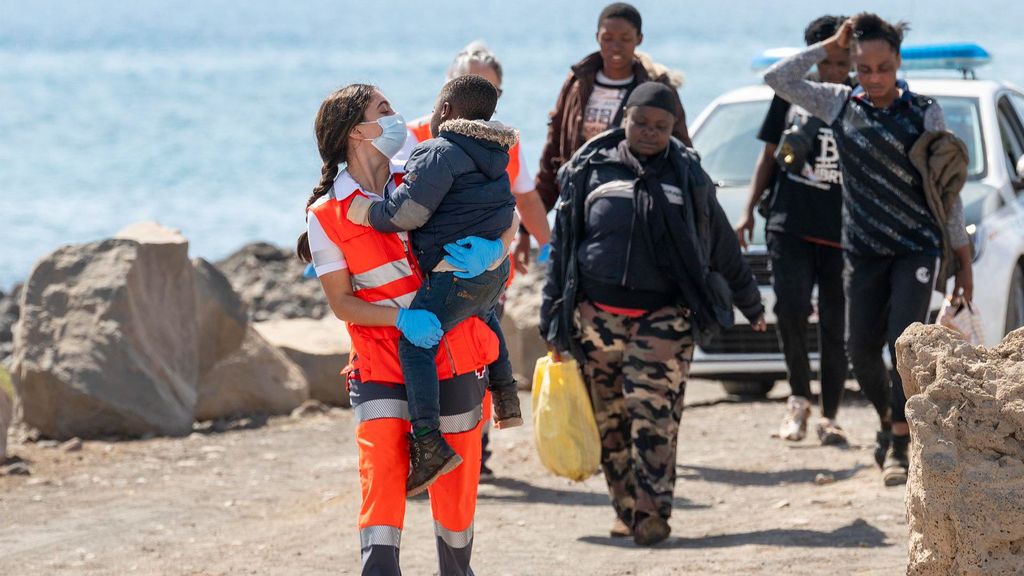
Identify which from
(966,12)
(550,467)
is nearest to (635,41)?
(550,467)

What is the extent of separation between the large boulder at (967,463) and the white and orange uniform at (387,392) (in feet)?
4.41

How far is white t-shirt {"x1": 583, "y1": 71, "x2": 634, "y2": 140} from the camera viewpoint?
300 inches

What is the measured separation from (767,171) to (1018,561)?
3.93m

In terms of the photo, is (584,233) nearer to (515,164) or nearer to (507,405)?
(515,164)

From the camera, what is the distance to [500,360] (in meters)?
4.99

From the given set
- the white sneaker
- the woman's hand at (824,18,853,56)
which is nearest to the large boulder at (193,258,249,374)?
the white sneaker

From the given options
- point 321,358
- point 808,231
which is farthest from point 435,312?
point 321,358

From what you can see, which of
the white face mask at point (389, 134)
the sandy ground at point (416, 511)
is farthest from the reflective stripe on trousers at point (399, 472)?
the sandy ground at point (416, 511)

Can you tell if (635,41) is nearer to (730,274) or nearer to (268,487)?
(730,274)

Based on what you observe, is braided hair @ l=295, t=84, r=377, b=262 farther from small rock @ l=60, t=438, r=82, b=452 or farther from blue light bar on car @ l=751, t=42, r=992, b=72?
blue light bar on car @ l=751, t=42, r=992, b=72

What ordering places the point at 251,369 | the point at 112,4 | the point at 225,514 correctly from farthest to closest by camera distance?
the point at 112,4, the point at 251,369, the point at 225,514

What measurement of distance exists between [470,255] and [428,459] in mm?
621

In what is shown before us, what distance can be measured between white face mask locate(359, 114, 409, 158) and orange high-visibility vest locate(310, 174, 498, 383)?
0.10m

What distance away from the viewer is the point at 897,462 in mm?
7062
